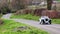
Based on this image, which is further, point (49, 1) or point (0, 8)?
point (0, 8)

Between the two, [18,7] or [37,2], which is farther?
[37,2]

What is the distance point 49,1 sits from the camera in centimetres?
4816

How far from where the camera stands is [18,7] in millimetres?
75750

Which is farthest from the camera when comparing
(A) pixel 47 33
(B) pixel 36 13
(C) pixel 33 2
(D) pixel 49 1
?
(C) pixel 33 2

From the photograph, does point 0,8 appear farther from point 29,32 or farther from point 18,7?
point 29,32

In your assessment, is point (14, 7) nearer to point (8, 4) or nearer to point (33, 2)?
point (8, 4)

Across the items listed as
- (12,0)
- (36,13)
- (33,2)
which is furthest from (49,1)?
(33,2)

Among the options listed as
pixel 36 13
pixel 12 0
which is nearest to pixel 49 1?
pixel 36 13

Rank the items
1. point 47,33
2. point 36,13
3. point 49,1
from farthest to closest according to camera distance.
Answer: point 36,13, point 49,1, point 47,33

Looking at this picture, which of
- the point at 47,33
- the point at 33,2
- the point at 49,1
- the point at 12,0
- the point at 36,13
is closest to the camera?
the point at 47,33

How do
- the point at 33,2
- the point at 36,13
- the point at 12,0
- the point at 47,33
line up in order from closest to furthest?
1. the point at 47,33
2. the point at 36,13
3. the point at 12,0
4. the point at 33,2

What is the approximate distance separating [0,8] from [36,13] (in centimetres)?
2430

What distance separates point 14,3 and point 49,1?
27990mm

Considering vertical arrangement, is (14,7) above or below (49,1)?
below
